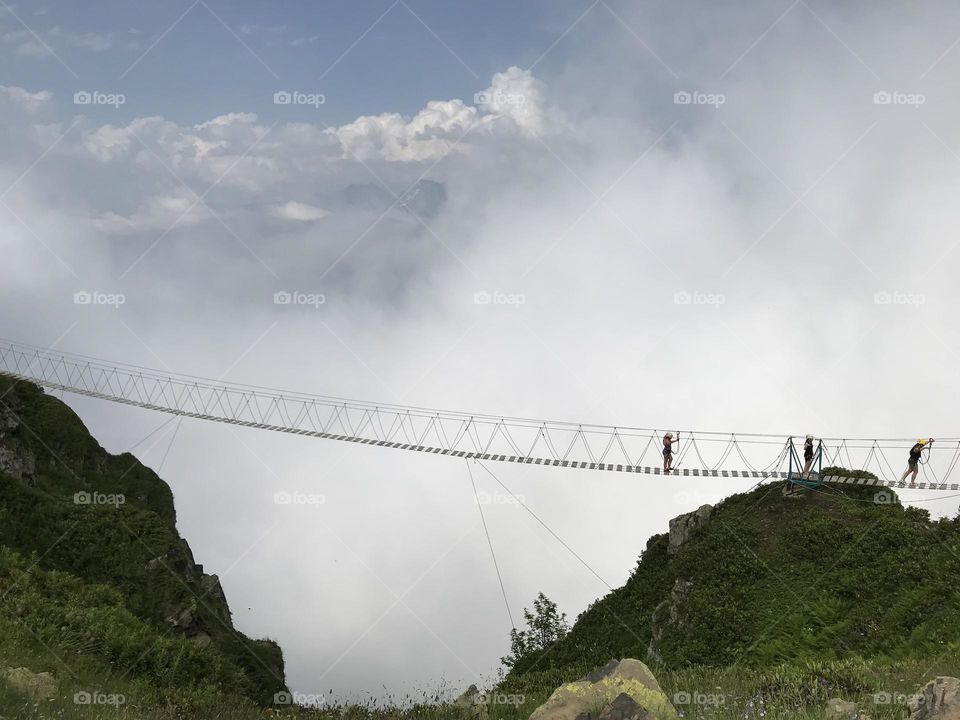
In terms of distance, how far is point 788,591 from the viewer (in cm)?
2845

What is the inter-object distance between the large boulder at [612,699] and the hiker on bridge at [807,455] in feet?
71.7

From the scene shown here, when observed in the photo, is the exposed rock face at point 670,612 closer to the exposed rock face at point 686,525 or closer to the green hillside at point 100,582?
the exposed rock face at point 686,525

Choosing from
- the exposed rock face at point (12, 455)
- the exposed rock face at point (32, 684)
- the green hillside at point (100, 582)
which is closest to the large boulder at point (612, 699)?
the exposed rock face at point (32, 684)

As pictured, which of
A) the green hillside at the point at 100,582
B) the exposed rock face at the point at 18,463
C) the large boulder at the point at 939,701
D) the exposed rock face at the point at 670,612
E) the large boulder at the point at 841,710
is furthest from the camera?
the exposed rock face at the point at 18,463

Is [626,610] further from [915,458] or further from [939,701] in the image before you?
[939,701]

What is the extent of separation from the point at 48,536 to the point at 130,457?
1637cm

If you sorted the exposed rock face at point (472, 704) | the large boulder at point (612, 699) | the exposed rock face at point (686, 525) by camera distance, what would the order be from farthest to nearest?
the exposed rock face at point (686, 525), the exposed rock face at point (472, 704), the large boulder at point (612, 699)

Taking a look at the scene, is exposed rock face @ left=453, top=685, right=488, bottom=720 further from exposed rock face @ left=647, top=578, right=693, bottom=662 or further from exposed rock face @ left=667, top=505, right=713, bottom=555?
exposed rock face @ left=667, top=505, right=713, bottom=555

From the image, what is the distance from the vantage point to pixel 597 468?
95.6ft

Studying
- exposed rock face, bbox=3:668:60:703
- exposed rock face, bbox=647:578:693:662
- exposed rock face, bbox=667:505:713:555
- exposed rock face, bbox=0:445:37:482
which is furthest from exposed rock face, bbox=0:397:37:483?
exposed rock face, bbox=667:505:713:555

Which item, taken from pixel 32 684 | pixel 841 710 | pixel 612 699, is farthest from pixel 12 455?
pixel 841 710

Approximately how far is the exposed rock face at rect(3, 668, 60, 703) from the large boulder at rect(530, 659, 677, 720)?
7.43 metres

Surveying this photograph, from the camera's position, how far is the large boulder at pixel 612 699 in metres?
10.4

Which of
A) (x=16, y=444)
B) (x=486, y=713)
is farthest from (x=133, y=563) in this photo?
(x=486, y=713)
